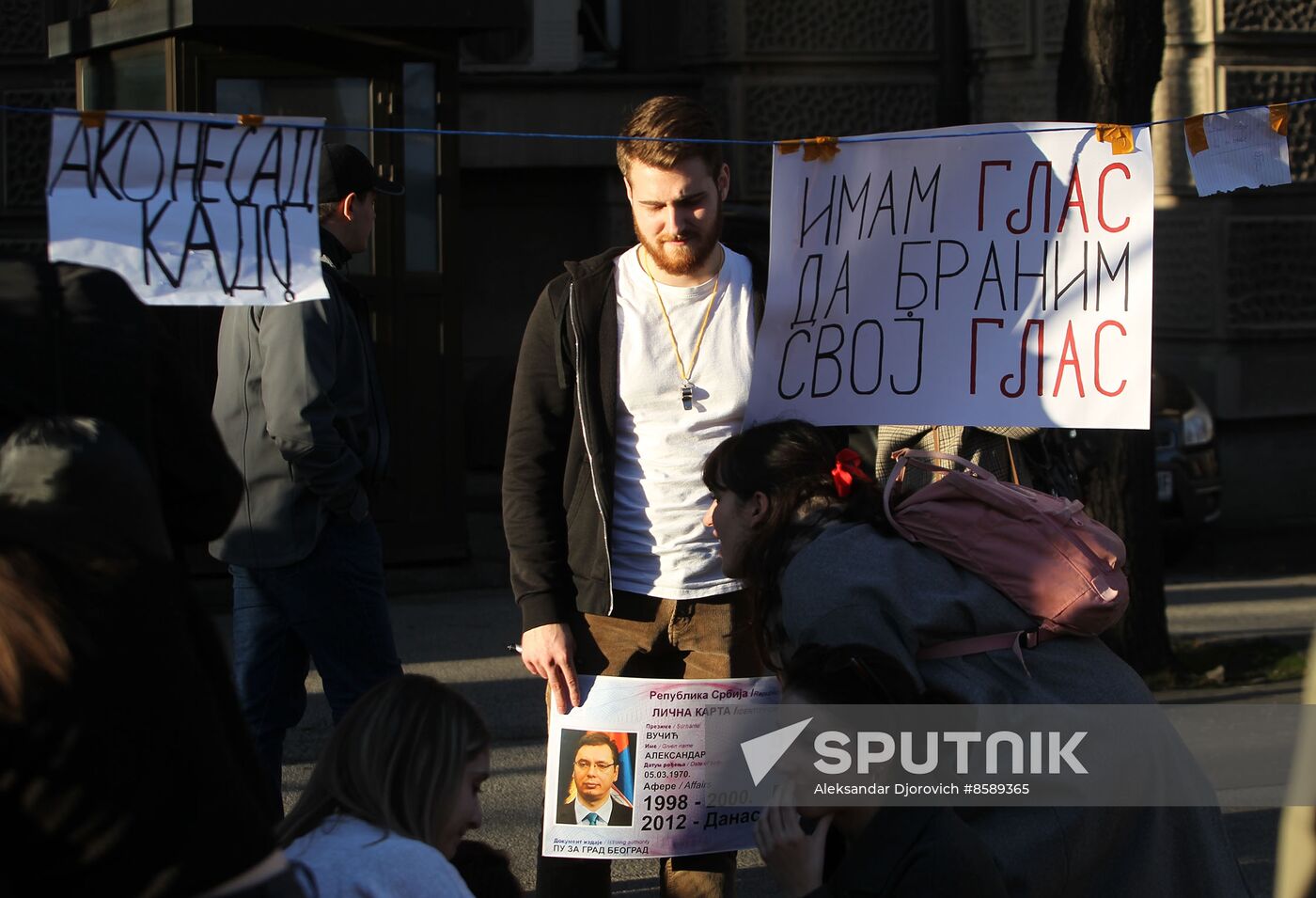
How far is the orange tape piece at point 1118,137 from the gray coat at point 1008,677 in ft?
4.38

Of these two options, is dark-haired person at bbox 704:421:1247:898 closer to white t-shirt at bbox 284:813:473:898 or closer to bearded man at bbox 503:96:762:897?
bearded man at bbox 503:96:762:897

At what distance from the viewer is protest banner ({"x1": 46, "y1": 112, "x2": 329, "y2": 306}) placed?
11.1 feet

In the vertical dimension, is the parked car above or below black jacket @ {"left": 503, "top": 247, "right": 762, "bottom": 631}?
below

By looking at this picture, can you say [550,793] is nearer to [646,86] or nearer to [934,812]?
[934,812]

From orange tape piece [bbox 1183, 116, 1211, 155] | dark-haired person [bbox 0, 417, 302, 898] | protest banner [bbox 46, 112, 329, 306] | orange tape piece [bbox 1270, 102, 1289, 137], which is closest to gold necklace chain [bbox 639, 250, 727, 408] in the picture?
protest banner [bbox 46, 112, 329, 306]

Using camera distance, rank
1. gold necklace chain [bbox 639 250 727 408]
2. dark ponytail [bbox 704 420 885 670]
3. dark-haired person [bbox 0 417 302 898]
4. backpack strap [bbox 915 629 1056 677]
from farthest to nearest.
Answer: gold necklace chain [bbox 639 250 727 408], dark ponytail [bbox 704 420 885 670], backpack strap [bbox 915 629 1056 677], dark-haired person [bbox 0 417 302 898]

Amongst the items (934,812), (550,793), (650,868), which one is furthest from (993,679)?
(650,868)

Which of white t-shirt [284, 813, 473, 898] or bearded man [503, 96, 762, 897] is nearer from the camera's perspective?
white t-shirt [284, 813, 473, 898]

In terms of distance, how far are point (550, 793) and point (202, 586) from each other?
16.2 ft

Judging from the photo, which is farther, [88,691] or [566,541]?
[566,541]

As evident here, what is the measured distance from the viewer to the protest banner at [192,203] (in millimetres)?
3398

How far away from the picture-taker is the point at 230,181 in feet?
11.6

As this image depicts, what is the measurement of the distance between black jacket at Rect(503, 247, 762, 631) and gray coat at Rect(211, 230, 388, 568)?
71 cm

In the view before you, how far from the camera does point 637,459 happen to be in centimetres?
344
